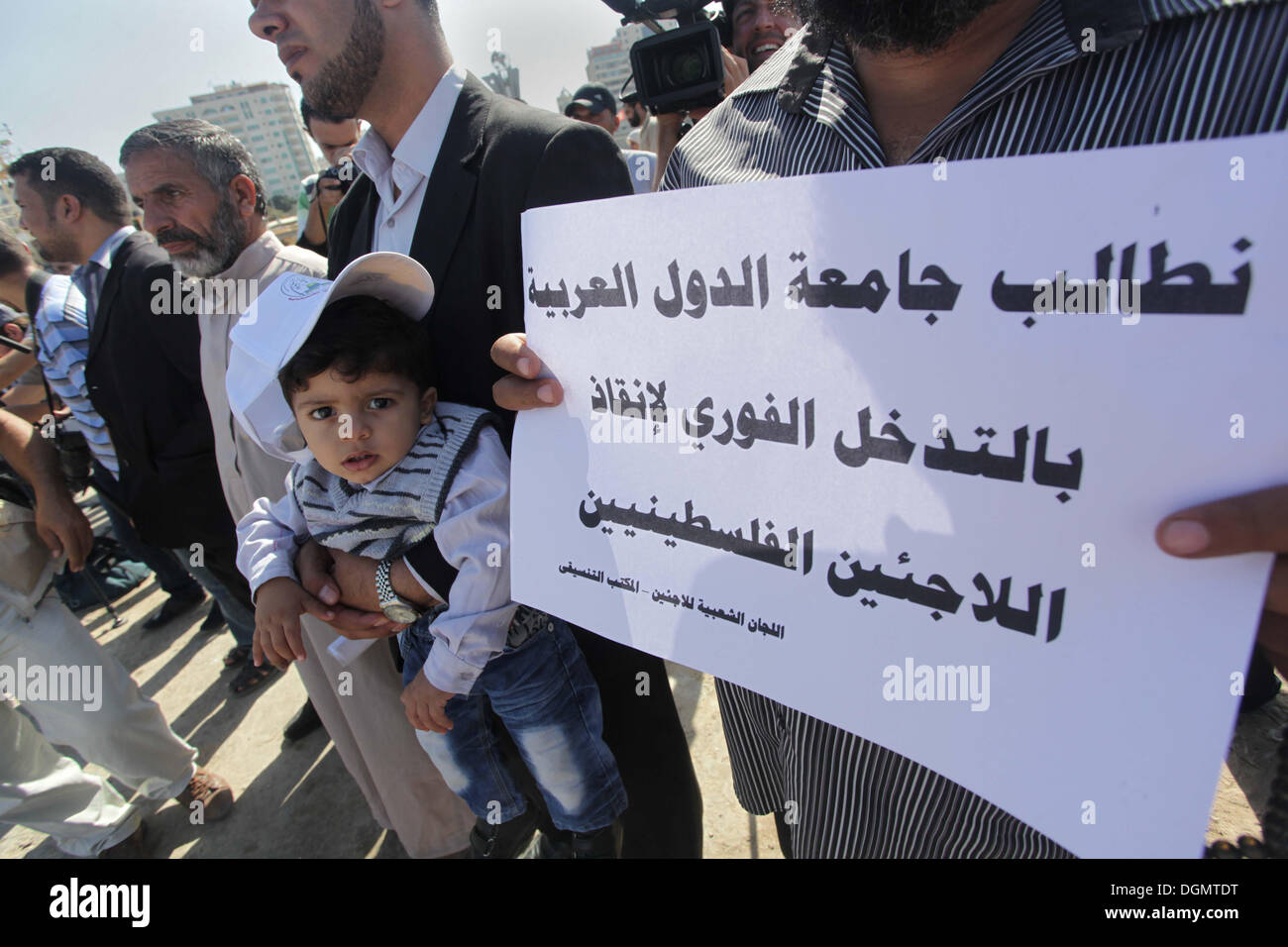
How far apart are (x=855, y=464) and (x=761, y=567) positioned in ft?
0.64

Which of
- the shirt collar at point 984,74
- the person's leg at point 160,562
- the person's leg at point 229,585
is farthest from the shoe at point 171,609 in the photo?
the shirt collar at point 984,74

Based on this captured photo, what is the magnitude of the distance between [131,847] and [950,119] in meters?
3.51

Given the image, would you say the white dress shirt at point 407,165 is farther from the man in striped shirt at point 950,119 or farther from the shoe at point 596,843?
the shoe at point 596,843

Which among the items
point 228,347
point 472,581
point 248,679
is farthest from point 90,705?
point 472,581

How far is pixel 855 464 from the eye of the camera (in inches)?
29.6

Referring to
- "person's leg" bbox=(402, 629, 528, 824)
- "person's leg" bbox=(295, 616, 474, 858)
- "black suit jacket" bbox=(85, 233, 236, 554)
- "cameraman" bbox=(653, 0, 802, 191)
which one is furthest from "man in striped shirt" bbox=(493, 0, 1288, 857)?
"black suit jacket" bbox=(85, 233, 236, 554)

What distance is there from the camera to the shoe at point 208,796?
2.54 meters

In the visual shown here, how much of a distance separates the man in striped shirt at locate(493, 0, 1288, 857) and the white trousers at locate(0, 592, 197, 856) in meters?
2.36

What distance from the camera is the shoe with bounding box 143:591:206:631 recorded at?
406 cm

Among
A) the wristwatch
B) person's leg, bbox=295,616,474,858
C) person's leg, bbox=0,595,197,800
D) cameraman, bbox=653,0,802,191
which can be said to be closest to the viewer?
the wristwatch

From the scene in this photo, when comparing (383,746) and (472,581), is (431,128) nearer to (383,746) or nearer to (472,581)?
(472,581)

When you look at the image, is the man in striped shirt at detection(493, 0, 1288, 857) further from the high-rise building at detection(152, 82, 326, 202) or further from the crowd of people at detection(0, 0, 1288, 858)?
the high-rise building at detection(152, 82, 326, 202)

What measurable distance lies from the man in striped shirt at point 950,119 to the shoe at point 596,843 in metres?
0.48

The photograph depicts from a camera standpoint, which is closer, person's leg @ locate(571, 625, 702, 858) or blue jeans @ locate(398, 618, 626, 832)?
blue jeans @ locate(398, 618, 626, 832)
